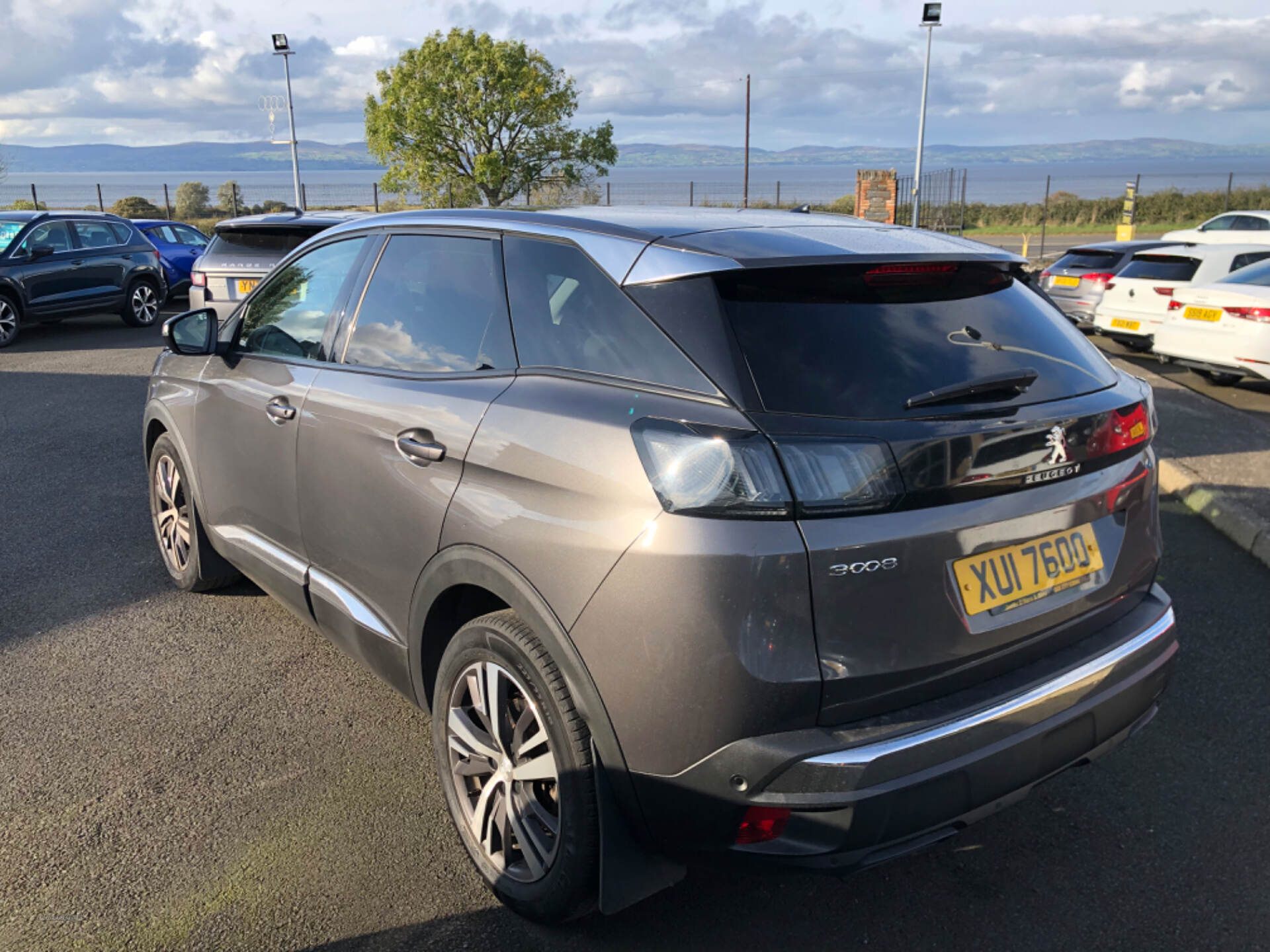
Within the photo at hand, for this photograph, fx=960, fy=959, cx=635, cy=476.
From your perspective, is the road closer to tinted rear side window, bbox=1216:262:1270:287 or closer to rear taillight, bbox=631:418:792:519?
rear taillight, bbox=631:418:792:519

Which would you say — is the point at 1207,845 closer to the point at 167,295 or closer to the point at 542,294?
the point at 542,294

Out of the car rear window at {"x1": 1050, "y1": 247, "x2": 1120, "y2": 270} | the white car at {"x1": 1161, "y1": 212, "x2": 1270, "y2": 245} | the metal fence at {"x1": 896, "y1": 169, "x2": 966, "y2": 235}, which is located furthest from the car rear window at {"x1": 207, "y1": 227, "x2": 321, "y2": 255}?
the metal fence at {"x1": 896, "y1": 169, "x2": 966, "y2": 235}

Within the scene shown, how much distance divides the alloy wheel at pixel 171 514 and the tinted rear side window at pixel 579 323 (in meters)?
2.58

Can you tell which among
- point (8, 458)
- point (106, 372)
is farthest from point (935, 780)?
point (106, 372)

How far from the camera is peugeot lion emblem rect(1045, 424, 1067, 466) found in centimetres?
225

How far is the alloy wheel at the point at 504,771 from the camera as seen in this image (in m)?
2.39

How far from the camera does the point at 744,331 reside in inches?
84.0

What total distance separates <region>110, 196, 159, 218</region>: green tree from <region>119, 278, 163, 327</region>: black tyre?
24571 mm

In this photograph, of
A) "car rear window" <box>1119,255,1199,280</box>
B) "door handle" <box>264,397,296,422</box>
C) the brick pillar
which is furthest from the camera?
the brick pillar

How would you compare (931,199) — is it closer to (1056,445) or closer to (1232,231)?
(1232,231)

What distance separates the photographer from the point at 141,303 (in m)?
15.0

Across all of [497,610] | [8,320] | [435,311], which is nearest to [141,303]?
[8,320]

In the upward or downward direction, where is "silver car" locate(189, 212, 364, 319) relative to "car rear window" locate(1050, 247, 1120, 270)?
upward

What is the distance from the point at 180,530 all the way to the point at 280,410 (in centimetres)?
161
